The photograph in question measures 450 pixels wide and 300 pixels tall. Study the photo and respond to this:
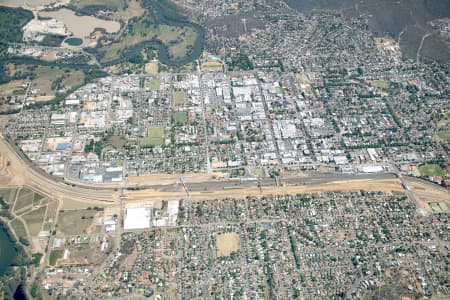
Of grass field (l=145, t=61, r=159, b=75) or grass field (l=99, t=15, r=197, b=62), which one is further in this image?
grass field (l=99, t=15, r=197, b=62)

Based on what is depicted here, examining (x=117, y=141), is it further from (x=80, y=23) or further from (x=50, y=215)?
(x=80, y=23)

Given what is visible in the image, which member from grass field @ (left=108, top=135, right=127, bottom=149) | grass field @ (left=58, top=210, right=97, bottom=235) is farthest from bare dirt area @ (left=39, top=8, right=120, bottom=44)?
grass field @ (left=58, top=210, right=97, bottom=235)

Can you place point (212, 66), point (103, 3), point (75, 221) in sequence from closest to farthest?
1. point (75, 221)
2. point (212, 66)
3. point (103, 3)

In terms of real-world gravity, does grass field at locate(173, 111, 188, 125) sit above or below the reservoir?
above

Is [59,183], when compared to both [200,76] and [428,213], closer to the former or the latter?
[200,76]

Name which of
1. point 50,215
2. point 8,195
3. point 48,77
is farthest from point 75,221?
point 48,77

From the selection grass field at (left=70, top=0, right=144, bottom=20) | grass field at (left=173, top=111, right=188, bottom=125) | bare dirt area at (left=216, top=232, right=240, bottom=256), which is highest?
grass field at (left=70, top=0, right=144, bottom=20)

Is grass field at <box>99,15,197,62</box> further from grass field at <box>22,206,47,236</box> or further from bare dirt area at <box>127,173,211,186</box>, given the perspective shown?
grass field at <box>22,206,47,236</box>

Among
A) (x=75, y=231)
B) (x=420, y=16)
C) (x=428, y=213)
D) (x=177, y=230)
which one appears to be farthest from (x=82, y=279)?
(x=420, y=16)
